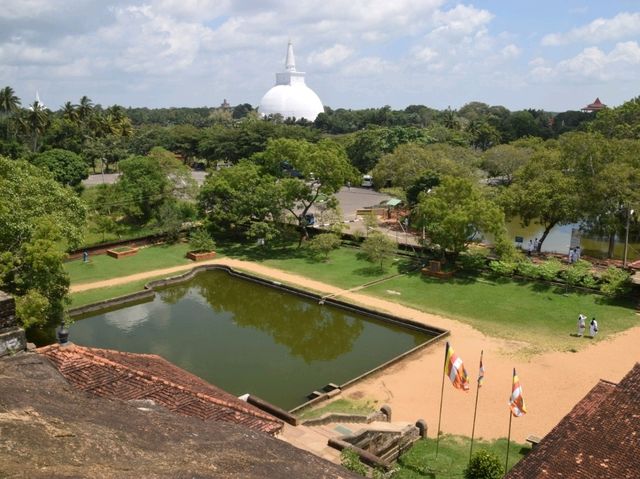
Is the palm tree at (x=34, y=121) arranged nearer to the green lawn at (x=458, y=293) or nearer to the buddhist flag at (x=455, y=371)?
the green lawn at (x=458, y=293)

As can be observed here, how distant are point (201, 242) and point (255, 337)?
1148cm

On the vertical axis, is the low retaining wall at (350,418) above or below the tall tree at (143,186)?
below

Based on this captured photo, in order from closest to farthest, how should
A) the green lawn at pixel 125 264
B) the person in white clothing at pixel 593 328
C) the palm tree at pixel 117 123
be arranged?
the person in white clothing at pixel 593 328, the green lawn at pixel 125 264, the palm tree at pixel 117 123

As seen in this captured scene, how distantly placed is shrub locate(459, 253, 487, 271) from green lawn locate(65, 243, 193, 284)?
50.2 ft

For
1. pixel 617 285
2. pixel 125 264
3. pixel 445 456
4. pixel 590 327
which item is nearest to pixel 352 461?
pixel 445 456

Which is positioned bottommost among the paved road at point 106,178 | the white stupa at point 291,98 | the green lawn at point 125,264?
the green lawn at point 125,264

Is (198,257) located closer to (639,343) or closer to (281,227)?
(281,227)

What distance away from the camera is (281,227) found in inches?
1411

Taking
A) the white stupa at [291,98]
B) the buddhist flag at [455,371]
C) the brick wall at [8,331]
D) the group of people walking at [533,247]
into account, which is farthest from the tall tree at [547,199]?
the white stupa at [291,98]

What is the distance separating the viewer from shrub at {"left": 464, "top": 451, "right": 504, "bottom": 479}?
12.4m

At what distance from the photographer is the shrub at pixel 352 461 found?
39.2ft

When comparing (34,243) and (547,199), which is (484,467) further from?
(547,199)

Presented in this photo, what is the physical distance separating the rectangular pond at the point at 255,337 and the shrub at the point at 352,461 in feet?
16.3

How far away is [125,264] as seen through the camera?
3186cm
